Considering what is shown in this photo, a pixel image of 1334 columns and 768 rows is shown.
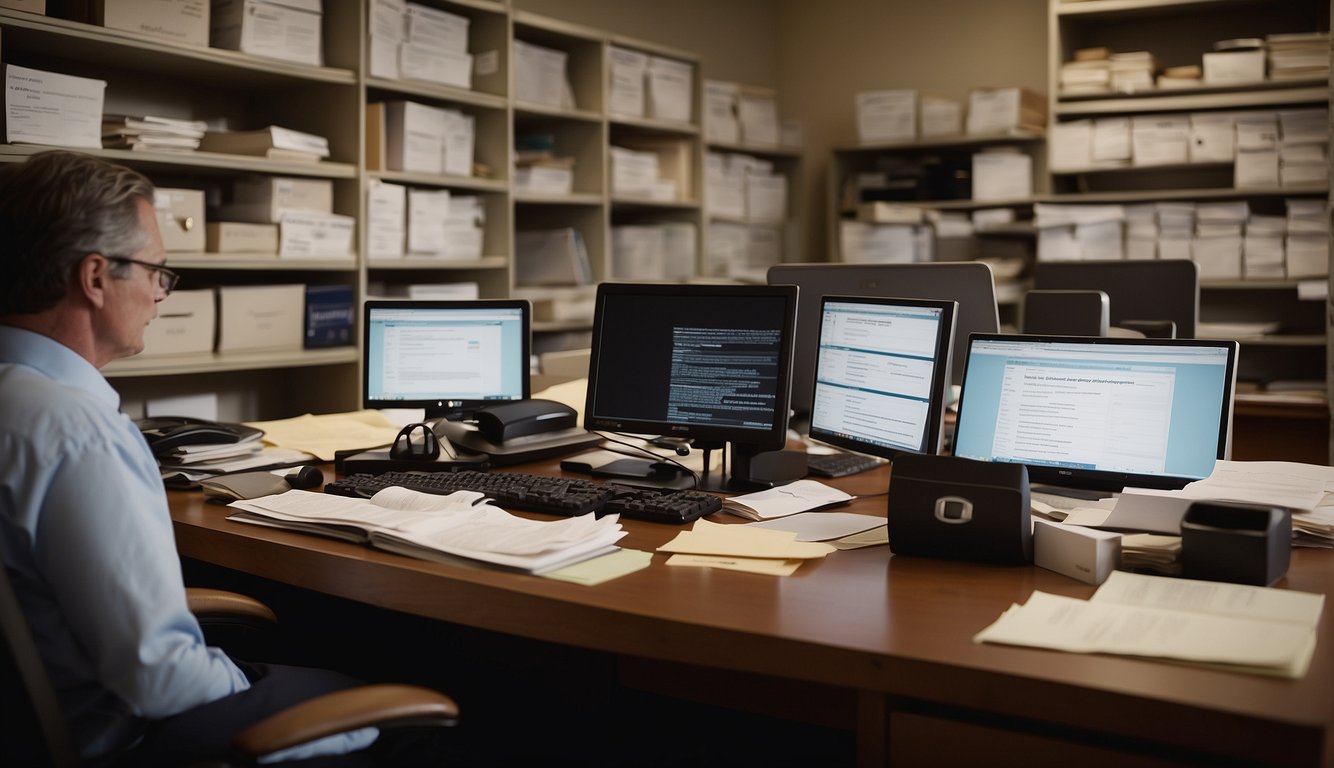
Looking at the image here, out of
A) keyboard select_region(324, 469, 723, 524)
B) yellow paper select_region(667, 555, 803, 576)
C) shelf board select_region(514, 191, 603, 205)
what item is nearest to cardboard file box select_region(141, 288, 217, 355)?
shelf board select_region(514, 191, 603, 205)

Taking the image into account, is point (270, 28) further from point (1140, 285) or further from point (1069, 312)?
point (1140, 285)

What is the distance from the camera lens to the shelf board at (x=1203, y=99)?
434 cm

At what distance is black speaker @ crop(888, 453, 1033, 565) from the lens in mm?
1547

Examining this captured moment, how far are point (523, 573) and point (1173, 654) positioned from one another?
79 centimetres

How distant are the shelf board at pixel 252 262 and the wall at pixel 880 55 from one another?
2839 mm

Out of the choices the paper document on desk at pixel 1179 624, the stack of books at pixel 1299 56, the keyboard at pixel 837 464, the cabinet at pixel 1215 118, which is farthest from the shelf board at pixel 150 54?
the stack of books at pixel 1299 56

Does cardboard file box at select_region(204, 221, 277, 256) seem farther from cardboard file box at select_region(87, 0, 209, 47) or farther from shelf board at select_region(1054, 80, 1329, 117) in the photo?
shelf board at select_region(1054, 80, 1329, 117)

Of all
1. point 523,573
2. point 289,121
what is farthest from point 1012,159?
point 523,573

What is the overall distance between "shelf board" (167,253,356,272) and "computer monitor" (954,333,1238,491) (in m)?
2.27

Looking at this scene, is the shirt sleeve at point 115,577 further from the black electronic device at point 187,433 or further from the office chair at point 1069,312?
the office chair at point 1069,312

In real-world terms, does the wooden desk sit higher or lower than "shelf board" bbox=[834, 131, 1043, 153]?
lower

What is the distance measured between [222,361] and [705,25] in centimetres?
336

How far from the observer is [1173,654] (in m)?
1.16

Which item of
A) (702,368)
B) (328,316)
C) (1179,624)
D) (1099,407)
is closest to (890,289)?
(702,368)
